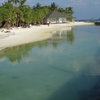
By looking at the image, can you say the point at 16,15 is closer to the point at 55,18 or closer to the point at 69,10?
the point at 55,18

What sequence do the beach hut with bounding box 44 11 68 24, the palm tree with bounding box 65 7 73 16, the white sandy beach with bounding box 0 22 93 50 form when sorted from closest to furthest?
1. the white sandy beach with bounding box 0 22 93 50
2. the beach hut with bounding box 44 11 68 24
3. the palm tree with bounding box 65 7 73 16

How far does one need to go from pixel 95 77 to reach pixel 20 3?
4935 cm

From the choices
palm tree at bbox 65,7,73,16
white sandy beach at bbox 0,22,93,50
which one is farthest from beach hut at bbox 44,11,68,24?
white sandy beach at bbox 0,22,93,50

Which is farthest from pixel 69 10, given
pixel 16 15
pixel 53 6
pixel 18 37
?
pixel 18 37

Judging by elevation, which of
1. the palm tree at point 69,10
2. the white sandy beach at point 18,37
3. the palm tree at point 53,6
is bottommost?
the white sandy beach at point 18,37

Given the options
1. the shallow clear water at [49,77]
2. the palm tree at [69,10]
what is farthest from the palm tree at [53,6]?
the shallow clear water at [49,77]

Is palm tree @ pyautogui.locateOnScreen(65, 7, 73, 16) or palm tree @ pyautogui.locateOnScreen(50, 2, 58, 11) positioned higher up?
palm tree @ pyautogui.locateOnScreen(50, 2, 58, 11)

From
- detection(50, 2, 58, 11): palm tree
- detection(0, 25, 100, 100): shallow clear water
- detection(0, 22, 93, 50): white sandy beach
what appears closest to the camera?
detection(0, 25, 100, 100): shallow clear water

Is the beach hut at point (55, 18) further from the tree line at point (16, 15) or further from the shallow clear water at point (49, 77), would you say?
the shallow clear water at point (49, 77)

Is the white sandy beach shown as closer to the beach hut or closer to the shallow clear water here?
the shallow clear water

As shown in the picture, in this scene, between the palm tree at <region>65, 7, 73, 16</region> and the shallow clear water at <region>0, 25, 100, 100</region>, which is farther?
the palm tree at <region>65, 7, 73, 16</region>

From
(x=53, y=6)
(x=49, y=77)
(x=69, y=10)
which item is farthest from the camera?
(x=69, y=10)

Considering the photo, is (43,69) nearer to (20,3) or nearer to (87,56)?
(87,56)

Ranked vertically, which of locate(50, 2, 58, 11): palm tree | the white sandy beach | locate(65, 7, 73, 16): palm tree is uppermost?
locate(50, 2, 58, 11): palm tree
